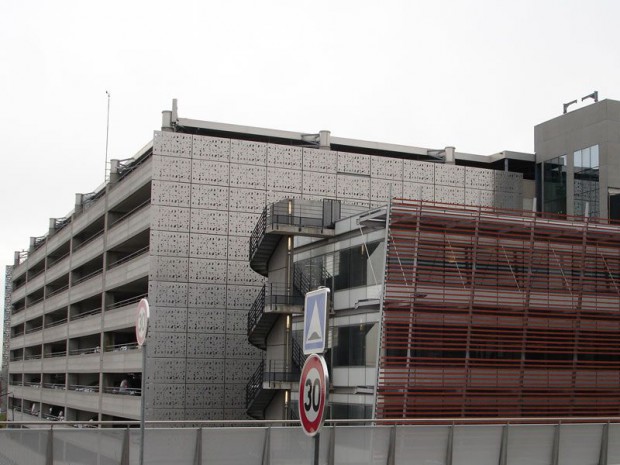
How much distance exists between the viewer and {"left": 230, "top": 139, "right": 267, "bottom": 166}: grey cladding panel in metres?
54.2

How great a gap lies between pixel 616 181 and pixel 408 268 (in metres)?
22.9

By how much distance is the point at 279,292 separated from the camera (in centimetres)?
4356

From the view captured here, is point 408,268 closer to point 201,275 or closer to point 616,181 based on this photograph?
point 201,275

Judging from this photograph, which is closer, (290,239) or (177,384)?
(290,239)

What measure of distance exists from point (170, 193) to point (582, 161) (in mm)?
23917

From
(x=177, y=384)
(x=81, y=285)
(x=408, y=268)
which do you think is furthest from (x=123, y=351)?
(x=408, y=268)

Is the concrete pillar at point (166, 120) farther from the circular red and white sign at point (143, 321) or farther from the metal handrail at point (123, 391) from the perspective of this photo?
the circular red and white sign at point (143, 321)

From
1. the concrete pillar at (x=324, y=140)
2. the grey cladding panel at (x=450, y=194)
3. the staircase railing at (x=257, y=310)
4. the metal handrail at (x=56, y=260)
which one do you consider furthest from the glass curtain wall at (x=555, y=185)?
the metal handrail at (x=56, y=260)

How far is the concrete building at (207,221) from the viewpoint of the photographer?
171 ft

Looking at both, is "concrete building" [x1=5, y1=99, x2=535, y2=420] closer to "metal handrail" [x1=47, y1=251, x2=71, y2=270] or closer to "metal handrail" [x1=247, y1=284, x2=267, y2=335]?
"metal handrail" [x1=247, y1=284, x2=267, y2=335]

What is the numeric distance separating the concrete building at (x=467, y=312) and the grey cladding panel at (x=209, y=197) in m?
12.7

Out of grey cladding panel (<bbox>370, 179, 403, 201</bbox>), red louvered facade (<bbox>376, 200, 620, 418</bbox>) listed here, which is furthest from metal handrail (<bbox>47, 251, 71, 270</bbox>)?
red louvered facade (<bbox>376, 200, 620, 418</bbox>)

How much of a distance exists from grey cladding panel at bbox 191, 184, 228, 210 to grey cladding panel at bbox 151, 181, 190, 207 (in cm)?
44

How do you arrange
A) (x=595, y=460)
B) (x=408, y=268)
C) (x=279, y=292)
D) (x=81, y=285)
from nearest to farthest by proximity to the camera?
(x=595, y=460) < (x=408, y=268) < (x=279, y=292) < (x=81, y=285)
